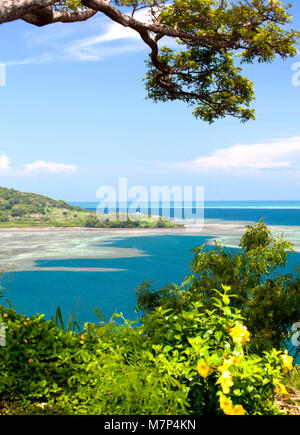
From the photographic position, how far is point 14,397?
8.56 ft

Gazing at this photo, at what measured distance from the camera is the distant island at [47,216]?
161 ft

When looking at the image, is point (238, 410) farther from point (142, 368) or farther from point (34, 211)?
A: point (34, 211)

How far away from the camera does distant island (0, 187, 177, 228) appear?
4903cm

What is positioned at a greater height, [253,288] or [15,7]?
[15,7]

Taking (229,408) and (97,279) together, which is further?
(97,279)

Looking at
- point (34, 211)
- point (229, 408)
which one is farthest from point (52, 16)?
point (34, 211)

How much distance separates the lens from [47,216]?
55062 millimetres

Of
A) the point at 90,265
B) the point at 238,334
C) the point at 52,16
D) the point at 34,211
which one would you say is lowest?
the point at 90,265

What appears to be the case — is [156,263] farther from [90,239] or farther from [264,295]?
[264,295]

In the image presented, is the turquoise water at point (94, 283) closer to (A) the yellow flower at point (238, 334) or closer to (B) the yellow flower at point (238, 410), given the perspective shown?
(A) the yellow flower at point (238, 334)

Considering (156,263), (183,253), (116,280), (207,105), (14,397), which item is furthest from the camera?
(183,253)

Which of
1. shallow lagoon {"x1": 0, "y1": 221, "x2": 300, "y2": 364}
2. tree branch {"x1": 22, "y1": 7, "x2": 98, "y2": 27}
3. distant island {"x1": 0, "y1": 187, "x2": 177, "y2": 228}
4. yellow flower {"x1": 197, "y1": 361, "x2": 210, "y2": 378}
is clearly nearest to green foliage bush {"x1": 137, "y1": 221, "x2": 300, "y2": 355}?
yellow flower {"x1": 197, "y1": 361, "x2": 210, "y2": 378}

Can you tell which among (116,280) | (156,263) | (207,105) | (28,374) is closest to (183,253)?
(156,263)
